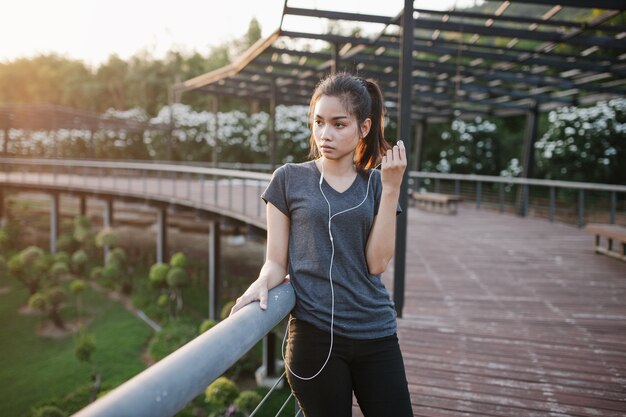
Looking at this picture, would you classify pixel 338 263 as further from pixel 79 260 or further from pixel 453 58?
pixel 79 260

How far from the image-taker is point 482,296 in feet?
15.0

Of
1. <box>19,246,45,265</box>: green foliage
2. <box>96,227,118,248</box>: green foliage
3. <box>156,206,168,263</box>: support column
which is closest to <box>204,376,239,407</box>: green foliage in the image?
<box>156,206,168,263</box>: support column

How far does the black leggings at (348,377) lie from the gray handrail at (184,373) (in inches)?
9.6

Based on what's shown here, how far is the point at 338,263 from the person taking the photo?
1481 millimetres

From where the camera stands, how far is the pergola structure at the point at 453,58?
5322 mm

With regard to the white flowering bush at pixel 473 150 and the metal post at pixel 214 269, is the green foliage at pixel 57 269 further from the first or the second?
the white flowering bush at pixel 473 150

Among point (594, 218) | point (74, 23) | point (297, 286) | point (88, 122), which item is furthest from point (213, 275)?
point (74, 23)

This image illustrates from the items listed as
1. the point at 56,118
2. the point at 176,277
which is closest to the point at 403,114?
the point at 176,277

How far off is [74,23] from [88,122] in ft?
118

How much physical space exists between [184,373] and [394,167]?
851 mm

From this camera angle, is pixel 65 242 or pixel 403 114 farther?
pixel 65 242

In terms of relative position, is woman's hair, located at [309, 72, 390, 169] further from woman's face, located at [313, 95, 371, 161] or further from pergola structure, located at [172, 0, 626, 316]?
pergola structure, located at [172, 0, 626, 316]

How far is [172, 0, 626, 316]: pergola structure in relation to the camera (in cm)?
532

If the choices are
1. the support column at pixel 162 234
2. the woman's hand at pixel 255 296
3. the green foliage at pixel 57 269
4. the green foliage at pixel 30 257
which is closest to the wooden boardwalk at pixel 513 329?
the woman's hand at pixel 255 296
